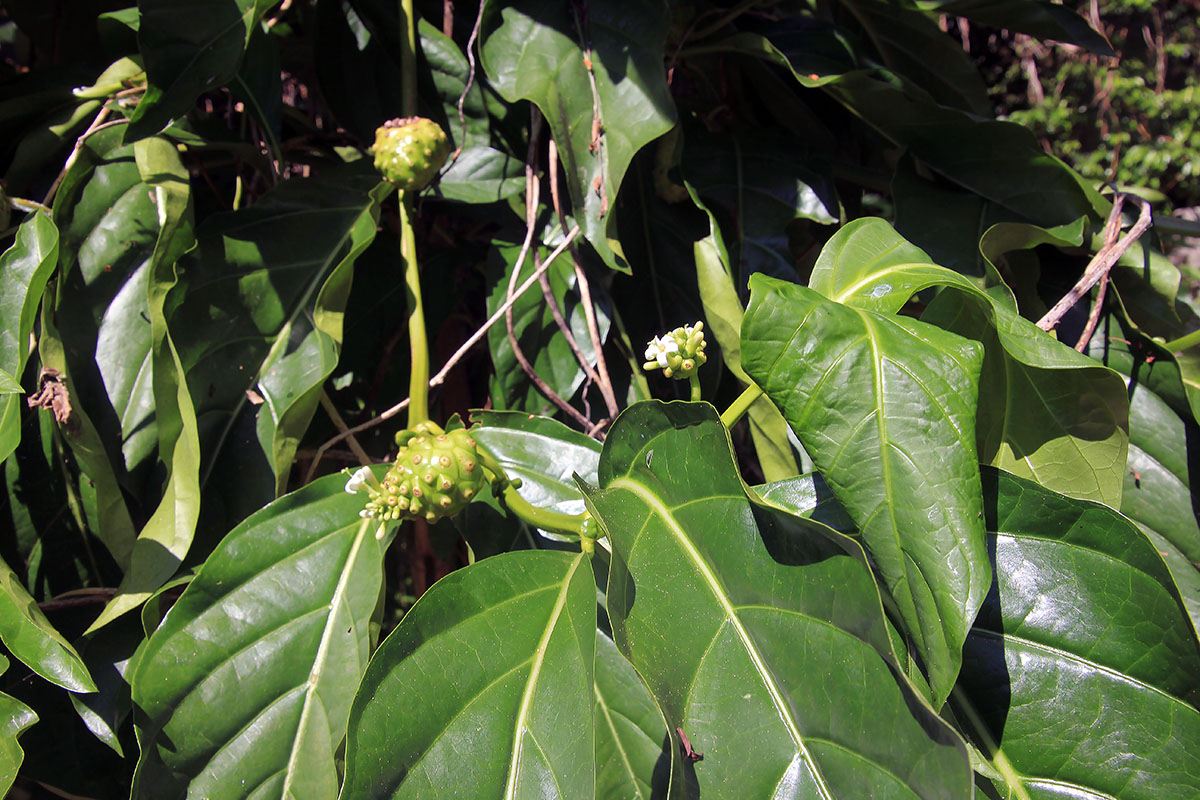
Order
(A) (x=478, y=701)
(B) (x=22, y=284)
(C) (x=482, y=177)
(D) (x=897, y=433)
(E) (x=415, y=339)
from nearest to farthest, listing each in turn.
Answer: (D) (x=897, y=433)
(A) (x=478, y=701)
(B) (x=22, y=284)
(E) (x=415, y=339)
(C) (x=482, y=177)

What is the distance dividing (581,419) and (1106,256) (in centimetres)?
60

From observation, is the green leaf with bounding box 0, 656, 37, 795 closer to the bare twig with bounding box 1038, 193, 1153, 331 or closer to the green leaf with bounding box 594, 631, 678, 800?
the green leaf with bounding box 594, 631, 678, 800

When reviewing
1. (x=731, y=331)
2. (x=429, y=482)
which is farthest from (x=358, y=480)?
(x=731, y=331)

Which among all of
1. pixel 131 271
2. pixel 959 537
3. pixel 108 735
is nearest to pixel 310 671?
pixel 108 735

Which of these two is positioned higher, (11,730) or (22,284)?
(22,284)

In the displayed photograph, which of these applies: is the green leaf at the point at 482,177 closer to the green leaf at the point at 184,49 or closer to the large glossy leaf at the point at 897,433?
the green leaf at the point at 184,49

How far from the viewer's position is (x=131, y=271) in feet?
2.72

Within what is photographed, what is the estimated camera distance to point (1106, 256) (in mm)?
811

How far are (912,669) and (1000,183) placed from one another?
66cm

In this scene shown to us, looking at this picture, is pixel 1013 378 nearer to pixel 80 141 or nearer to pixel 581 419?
pixel 581 419

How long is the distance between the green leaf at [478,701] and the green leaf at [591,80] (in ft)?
1.24

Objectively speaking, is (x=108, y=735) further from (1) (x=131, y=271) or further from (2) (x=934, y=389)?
(2) (x=934, y=389)

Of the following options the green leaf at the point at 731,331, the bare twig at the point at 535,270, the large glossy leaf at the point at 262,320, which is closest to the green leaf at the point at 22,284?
the large glossy leaf at the point at 262,320

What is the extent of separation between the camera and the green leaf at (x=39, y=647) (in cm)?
61
